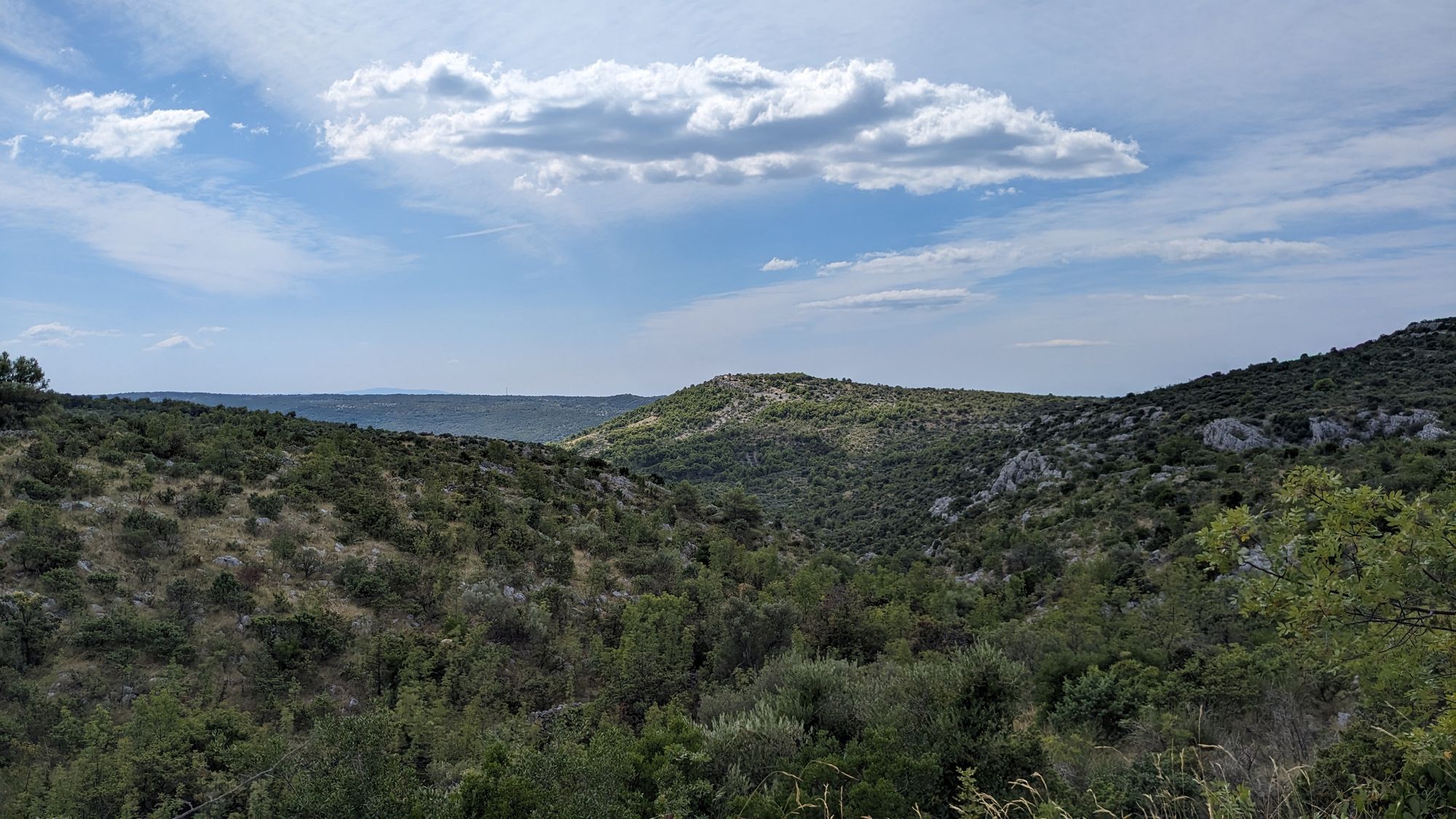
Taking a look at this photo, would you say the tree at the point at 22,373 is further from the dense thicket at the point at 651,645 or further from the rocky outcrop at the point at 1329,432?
→ the rocky outcrop at the point at 1329,432

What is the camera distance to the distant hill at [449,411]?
12912 centimetres

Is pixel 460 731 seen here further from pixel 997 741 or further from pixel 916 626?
pixel 916 626

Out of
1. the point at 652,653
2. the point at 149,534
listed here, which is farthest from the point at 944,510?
the point at 149,534

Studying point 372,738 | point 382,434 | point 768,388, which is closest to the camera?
point 372,738

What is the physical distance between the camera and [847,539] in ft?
149

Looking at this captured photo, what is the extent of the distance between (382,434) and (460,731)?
28.2 meters

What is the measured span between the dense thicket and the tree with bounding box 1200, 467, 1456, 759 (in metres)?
0.03

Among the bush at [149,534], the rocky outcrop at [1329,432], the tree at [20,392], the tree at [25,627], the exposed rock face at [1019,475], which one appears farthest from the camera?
the exposed rock face at [1019,475]

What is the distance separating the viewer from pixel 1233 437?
1366 inches

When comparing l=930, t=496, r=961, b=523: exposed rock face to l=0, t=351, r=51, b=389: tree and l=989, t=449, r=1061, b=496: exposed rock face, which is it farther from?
l=0, t=351, r=51, b=389: tree

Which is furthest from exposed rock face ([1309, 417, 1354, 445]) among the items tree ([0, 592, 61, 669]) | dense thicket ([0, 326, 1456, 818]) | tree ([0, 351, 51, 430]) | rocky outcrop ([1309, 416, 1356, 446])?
tree ([0, 351, 51, 430])

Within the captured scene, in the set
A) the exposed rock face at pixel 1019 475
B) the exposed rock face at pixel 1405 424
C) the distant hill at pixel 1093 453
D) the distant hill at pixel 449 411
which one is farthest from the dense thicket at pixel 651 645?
the distant hill at pixel 449 411

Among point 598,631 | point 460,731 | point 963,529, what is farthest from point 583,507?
point 963,529

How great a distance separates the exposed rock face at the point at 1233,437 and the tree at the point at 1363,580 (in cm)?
3548
